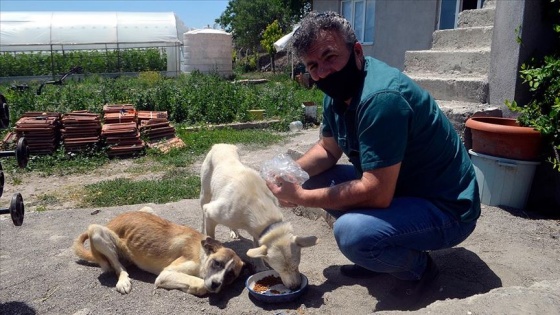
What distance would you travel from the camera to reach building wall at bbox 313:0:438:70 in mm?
14641

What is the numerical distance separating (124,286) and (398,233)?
2.18m

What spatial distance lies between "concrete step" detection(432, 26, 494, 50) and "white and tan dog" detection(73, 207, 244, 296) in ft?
15.6

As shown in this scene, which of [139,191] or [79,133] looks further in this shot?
[79,133]

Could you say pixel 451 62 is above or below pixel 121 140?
above

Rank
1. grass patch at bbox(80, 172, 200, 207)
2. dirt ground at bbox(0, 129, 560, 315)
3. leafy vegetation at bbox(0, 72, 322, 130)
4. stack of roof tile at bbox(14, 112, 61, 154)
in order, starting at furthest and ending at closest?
leafy vegetation at bbox(0, 72, 322, 130) → stack of roof tile at bbox(14, 112, 61, 154) → grass patch at bbox(80, 172, 200, 207) → dirt ground at bbox(0, 129, 560, 315)

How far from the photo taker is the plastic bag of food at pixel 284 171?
10.9ft

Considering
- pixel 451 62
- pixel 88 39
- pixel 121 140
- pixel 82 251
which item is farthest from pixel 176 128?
pixel 88 39

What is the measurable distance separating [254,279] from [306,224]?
1.37 m

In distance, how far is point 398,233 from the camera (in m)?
2.81

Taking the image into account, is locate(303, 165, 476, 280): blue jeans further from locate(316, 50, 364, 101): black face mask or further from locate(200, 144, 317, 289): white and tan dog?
locate(316, 50, 364, 101): black face mask

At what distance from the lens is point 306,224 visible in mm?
4793

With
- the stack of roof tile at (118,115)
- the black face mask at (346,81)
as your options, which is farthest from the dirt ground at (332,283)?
the stack of roof tile at (118,115)

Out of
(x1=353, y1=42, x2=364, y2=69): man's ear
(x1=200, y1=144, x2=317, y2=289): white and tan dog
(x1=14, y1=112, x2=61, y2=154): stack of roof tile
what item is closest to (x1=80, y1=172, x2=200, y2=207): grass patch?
(x1=200, y1=144, x2=317, y2=289): white and tan dog

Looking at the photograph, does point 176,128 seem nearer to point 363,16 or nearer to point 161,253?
point 161,253
